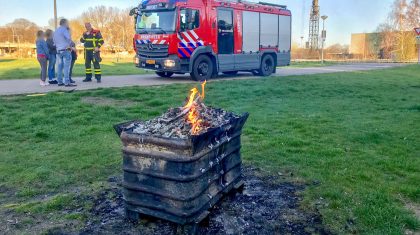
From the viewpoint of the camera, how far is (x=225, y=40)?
16547 millimetres

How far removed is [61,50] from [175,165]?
33.4 feet

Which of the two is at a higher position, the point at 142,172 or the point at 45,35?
the point at 45,35

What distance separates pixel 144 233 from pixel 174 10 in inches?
480

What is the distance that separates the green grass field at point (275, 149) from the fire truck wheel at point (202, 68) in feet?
12.6

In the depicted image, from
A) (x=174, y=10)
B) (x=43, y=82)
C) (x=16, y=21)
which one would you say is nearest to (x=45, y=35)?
(x=43, y=82)

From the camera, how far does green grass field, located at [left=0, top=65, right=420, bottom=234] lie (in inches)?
149

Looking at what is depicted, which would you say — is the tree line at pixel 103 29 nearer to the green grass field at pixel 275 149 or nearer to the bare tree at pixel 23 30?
the bare tree at pixel 23 30

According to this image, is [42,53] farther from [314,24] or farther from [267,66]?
[314,24]

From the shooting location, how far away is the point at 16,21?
6688 cm

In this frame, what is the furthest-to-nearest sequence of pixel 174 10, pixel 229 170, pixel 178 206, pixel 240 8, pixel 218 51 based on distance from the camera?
pixel 240 8
pixel 218 51
pixel 174 10
pixel 229 170
pixel 178 206

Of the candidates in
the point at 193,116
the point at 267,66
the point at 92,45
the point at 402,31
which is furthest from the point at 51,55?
the point at 402,31

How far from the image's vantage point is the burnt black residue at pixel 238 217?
332 centimetres

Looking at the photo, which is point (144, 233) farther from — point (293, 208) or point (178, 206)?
point (293, 208)

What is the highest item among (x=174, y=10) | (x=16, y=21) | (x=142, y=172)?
(x=16, y=21)
